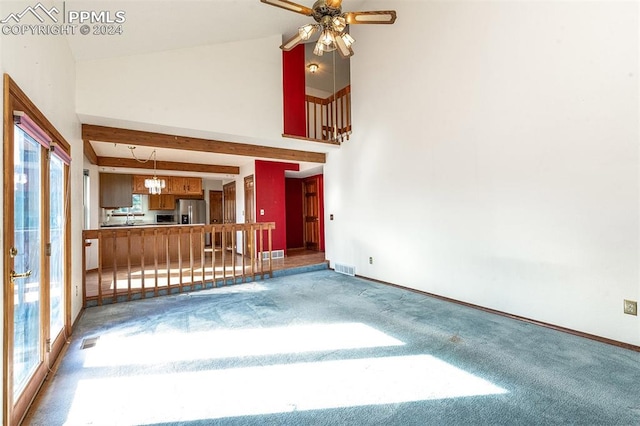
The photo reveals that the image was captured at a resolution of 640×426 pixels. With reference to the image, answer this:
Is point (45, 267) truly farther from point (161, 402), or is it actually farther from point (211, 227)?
point (211, 227)

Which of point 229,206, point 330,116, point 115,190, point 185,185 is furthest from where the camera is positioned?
point 229,206

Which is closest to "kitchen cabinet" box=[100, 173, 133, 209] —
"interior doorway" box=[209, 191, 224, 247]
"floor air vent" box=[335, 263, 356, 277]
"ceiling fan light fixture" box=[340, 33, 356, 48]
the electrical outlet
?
"interior doorway" box=[209, 191, 224, 247]

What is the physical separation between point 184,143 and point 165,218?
5.16 m

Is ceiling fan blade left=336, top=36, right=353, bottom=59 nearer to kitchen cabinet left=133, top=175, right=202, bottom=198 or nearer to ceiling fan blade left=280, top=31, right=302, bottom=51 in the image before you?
ceiling fan blade left=280, top=31, right=302, bottom=51

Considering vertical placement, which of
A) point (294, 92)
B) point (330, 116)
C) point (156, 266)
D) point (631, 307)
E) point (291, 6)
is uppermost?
point (294, 92)

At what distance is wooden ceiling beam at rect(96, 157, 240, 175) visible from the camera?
6.24 meters

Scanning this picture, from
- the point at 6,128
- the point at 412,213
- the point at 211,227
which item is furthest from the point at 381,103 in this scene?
the point at 6,128

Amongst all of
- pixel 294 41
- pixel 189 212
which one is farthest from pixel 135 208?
pixel 294 41

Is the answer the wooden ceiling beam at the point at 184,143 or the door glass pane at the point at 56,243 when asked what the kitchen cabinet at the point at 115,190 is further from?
the door glass pane at the point at 56,243

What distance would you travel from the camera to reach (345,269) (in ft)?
19.0

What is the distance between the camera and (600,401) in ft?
6.17

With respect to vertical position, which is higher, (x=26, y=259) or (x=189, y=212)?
(x=189, y=212)

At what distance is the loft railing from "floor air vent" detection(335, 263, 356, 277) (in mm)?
2506

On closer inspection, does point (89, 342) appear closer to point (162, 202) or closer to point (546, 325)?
point (546, 325)
